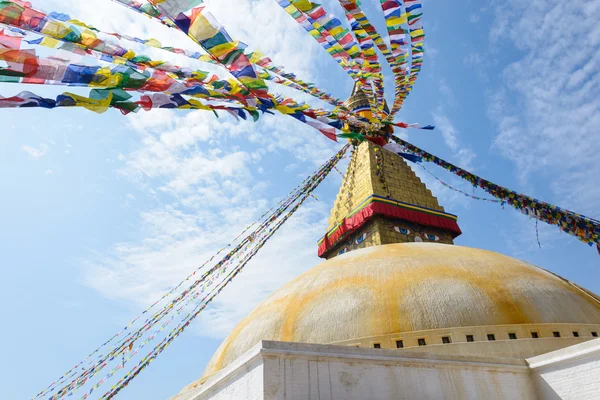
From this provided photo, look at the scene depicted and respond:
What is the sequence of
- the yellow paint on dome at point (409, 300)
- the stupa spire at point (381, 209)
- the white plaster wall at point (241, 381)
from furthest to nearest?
the stupa spire at point (381, 209) < the yellow paint on dome at point (409, 300) < the white plaster wall at point (241, 381)

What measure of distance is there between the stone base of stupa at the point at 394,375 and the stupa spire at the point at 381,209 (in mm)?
7079

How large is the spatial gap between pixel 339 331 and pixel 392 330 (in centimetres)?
87

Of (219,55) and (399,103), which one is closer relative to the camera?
(219,55)

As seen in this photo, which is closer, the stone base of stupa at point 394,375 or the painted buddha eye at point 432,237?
the stone base of stupa at point 394,375

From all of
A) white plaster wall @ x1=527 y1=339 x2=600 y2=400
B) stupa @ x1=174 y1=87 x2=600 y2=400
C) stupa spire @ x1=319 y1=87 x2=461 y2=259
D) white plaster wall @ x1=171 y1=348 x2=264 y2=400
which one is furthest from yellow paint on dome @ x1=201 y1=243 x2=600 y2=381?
stupa spire @ x1=319 y1=87 x2=461 y2=259

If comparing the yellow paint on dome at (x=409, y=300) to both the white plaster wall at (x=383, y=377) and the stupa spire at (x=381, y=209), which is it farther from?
the stupa spire at (x=381, y=209)

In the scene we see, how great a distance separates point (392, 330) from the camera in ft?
23.6

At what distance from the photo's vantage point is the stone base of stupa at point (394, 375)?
5422 millimetres

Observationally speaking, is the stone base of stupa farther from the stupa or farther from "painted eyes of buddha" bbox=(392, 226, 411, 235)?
"painted eyes of buddha" bbox=(392, 226, 411, 235)

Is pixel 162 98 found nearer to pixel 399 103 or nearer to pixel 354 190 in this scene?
pixel 399 103

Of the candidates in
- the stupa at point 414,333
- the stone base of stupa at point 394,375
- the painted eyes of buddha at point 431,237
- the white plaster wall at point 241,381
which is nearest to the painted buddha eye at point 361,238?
the painted eyes of buddha at point 431,237

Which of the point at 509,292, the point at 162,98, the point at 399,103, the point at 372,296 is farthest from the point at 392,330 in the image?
the point at 399,103

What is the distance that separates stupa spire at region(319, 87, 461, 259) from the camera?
1391cm

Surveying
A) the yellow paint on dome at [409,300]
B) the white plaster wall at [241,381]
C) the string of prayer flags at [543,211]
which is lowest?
the white plaster wall at [241,381]
